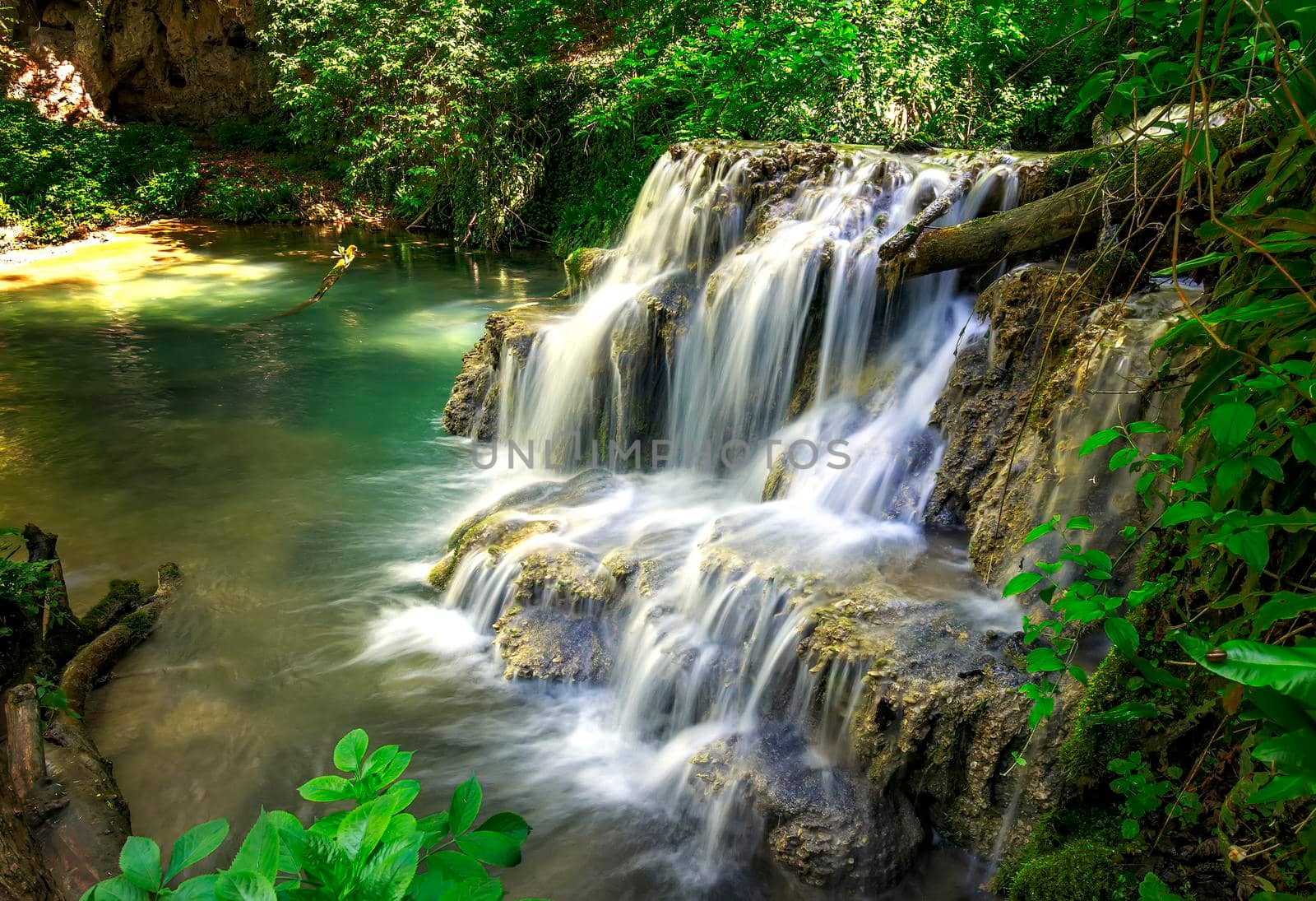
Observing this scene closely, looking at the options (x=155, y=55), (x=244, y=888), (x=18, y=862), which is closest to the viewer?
(x=244, y=888)

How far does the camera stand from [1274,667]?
103cm

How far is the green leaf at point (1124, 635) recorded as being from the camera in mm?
2178

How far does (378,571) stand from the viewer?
19.5 ft

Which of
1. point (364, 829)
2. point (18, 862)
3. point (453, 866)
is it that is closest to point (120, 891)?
point (364, 829)

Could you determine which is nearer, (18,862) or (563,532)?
(18,862)

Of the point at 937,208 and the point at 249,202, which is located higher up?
the point at 249,202

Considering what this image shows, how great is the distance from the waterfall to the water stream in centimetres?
2

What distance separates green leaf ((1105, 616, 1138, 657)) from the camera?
85.7 inches

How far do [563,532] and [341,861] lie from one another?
464cm

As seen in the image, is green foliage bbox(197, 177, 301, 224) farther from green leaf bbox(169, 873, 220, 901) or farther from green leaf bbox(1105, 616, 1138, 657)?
green leaf bbox(169, 873, 220, 901)

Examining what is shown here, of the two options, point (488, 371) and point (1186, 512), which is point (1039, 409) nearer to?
point (1186, 512)

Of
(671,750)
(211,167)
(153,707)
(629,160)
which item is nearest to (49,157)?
(211,167)

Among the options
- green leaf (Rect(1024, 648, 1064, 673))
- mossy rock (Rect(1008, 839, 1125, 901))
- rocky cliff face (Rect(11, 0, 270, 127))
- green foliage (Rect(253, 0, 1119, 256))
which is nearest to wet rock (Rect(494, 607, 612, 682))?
mossy rock (Rect(1008, 839, 1125, 901))

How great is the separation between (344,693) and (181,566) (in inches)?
80.9
